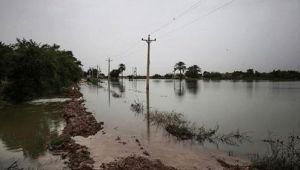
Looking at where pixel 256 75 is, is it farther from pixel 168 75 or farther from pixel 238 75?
pixel 168 75

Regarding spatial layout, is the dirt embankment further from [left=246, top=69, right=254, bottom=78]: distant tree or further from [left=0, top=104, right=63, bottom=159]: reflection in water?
[left=246, top=69, right=254, bottom=78]: distant tree

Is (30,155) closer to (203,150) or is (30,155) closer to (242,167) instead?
(203,150)

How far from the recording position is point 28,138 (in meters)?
10.9

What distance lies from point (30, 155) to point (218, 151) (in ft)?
22.2

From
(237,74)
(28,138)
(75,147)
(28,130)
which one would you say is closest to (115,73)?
(237,74)

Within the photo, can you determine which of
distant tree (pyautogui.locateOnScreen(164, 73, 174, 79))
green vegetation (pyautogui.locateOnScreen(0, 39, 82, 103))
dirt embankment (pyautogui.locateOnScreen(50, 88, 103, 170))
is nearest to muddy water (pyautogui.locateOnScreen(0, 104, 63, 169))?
dirt embankment (pyautogui.locateOnScreen(50, 88, 103, 170))

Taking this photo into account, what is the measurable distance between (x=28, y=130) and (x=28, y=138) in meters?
1.86

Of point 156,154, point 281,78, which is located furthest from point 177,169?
point 281,78

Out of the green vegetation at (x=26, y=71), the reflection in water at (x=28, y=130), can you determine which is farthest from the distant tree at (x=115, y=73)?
the reflection in water at (x=28, y=130)

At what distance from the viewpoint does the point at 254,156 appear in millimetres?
8820

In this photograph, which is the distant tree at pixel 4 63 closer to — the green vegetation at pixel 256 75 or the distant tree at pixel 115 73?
the distant tree at pixel 115 73

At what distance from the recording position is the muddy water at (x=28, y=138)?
7.82 meters

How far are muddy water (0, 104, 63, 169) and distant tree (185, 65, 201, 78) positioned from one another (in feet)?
424

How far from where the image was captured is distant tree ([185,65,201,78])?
142 m
